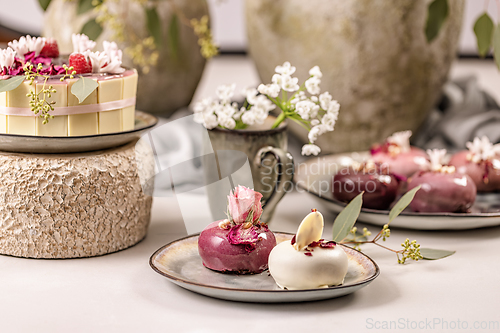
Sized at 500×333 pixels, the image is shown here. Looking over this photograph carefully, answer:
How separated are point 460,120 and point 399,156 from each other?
32cm

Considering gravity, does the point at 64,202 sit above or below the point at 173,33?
below

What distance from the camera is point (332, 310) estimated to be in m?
0.48

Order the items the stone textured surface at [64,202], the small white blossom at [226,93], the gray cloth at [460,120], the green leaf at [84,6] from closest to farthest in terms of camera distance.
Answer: the stone textured surface at [64,202] < the small white blossom at [226,93] < the green leaf at [84,6] < the gray cloth at [460,120]

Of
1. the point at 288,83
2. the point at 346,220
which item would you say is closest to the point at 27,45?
the point at 288,83

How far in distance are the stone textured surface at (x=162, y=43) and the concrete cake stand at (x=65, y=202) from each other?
42 centimetres

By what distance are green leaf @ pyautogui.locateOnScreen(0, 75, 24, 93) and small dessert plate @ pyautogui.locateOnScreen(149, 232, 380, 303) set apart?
20 centimetres

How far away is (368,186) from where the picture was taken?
692mm

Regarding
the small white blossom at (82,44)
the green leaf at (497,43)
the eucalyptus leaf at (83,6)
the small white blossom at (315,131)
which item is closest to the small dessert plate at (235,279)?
the small white blossom at (315,131)

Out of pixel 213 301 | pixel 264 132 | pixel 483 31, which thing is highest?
pixel 483 31

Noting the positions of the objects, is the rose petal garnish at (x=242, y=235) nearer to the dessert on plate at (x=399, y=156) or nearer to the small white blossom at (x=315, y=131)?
the small white blossom at (x=315, y=131)

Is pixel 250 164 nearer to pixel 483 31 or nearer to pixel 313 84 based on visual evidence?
pixel 313 84

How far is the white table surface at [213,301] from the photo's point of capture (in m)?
0.45

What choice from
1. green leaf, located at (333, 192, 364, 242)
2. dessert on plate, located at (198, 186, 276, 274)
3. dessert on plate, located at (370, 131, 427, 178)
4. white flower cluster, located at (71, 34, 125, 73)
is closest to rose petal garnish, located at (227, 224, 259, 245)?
dessert on plate, located at (198, 186, 276, 274)

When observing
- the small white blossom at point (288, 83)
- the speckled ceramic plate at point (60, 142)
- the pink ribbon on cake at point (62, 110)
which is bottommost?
the speckled ceramic plate at point (60, 142)
